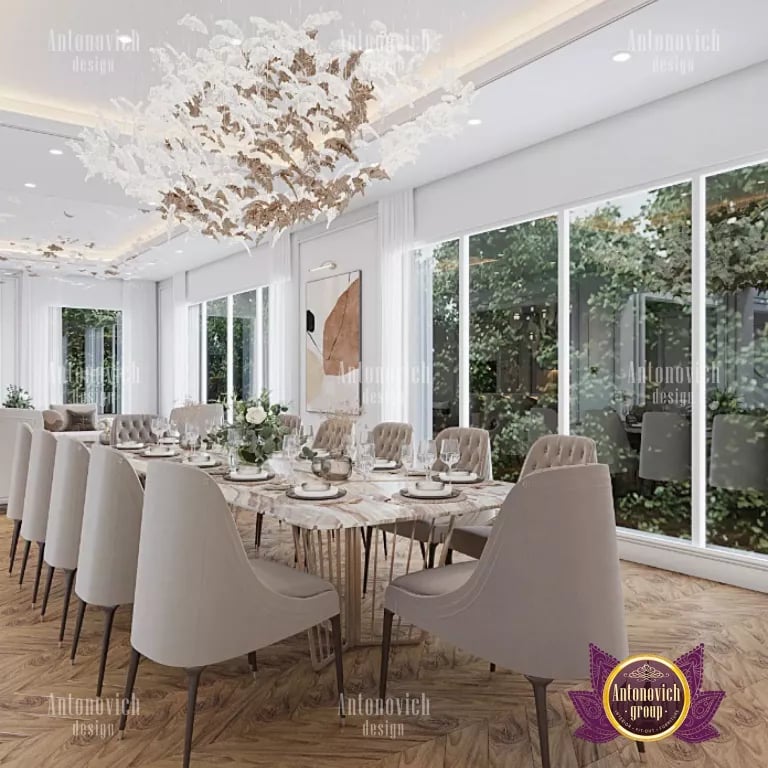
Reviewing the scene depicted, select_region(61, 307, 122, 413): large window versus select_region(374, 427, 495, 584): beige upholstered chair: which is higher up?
select_region(61, 307, 122, 413): large window

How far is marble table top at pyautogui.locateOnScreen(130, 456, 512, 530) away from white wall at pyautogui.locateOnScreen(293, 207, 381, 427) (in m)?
3.74

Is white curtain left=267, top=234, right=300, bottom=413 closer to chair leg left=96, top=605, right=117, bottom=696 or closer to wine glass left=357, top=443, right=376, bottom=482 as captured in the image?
wine glass left=357, top=443, right=376, bottom=482

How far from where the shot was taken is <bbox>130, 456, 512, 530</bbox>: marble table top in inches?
92.4

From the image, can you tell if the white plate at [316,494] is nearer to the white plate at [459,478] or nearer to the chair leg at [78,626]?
the white plate at [459,478]

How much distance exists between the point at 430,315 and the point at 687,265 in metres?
2.48

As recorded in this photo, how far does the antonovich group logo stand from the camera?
79.2 inches

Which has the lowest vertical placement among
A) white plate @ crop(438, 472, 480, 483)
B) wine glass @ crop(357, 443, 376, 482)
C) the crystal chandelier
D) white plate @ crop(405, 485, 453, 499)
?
white plate @ crop(405, 485, 453, 499)

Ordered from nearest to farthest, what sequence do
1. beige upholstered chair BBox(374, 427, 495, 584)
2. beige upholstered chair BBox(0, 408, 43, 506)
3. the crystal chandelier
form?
the crystal chandelier → beige upholstered chair BBox(374, 427, 495, 584) → beige upholstered chair BBox(0, 408, 43, 506)

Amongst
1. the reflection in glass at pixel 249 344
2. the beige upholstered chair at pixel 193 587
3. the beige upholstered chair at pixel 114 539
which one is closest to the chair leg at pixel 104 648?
the beige upholstered chair at pixel 114 539

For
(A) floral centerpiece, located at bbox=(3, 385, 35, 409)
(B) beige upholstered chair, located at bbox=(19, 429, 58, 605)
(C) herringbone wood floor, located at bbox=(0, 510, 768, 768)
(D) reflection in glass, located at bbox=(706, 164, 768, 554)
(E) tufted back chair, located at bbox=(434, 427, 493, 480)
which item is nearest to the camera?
(C) herringbone wood floor, located at bbox=(0, 510, 768, 768)

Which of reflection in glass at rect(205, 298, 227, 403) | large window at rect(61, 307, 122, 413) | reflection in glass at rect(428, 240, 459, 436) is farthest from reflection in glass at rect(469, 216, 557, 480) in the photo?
large window at rect(61, 307, 122, 413)

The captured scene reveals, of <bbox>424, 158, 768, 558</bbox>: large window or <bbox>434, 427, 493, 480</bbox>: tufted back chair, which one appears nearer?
<bbox>434, 427, 493, 480</bbox>: tufted back chair

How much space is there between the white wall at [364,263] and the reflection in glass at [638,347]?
7.43 feet

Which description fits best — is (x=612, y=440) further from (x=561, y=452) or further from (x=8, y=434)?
(x=8, y=434)
